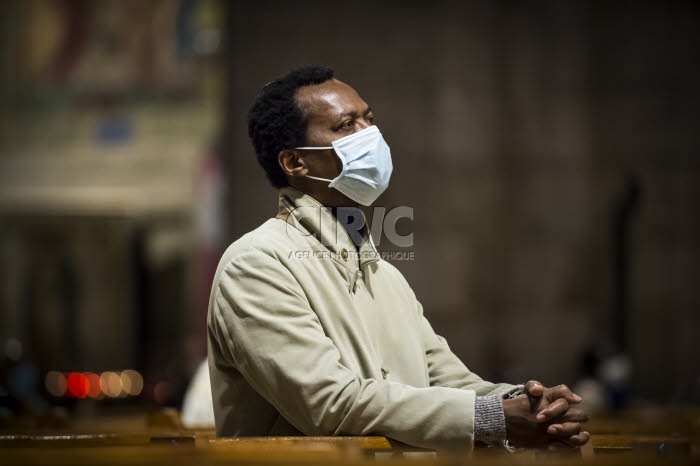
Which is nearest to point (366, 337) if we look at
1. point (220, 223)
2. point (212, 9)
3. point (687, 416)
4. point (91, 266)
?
point (687, 416)

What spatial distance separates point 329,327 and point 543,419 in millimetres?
653

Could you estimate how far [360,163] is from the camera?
3400mm

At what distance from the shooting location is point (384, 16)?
43.4 feet

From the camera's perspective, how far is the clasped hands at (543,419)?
282 centimetres

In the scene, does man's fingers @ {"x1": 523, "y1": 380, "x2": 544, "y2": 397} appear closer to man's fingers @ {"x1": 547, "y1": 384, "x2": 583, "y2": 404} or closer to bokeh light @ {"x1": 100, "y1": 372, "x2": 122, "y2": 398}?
man's fingers @ {"x1": 547, "y1": 384, "x2": 583, "y2": 404}

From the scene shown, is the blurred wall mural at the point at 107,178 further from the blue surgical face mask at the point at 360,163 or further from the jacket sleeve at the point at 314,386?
the jacket sleeve at the point at 314,386

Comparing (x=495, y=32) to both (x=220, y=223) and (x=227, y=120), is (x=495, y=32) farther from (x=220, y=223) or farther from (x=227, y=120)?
(x=220, y=223)

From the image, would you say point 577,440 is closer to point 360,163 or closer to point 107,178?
point 360,163

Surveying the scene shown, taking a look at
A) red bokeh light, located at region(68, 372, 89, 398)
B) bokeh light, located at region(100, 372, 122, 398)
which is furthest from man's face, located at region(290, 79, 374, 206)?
bokeh light, located at region(100, 372, 122, 398)

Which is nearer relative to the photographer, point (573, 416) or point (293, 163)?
point (573, 416)

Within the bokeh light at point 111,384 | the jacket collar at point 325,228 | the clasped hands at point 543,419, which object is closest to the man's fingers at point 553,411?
the clasped hands at point 543,419

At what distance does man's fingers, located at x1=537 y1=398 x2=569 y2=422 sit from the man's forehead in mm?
1129

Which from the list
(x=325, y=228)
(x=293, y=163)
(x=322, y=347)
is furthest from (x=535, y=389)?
(x=293, y=163)

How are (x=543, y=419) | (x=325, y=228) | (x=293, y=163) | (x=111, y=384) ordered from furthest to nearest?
1. (x=111, y=384)
2. (x=293, y=163)
3. (x=325, y=228)
4. (x=543, y=419)
